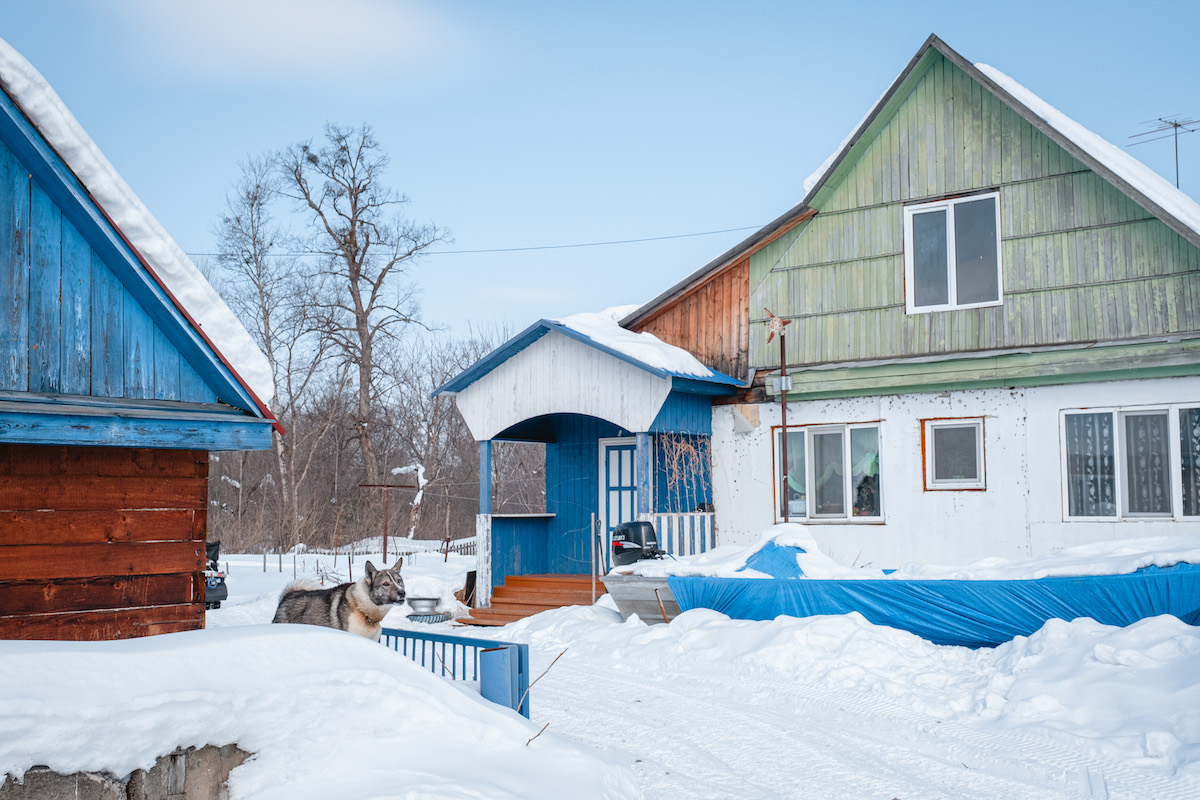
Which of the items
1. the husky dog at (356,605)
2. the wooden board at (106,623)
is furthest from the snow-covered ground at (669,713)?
the wooden board at (106,623)

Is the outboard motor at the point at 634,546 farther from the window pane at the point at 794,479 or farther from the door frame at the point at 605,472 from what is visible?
the door frame at the point at 605,472

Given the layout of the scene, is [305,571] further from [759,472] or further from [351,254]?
[351,254]

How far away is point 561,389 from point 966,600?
6.85 m

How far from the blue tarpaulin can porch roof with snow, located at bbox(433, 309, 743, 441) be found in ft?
10.3

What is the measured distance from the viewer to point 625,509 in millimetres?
16266

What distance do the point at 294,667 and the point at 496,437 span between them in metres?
11.3

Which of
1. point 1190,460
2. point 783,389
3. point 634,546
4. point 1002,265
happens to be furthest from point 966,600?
point 1002,265

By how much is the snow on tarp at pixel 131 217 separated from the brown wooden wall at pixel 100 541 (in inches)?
30.6

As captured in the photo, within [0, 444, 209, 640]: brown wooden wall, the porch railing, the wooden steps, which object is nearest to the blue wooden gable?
[0, 444, 209, 640]: brown wooden wall

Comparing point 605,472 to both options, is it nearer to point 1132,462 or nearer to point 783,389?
point 783,389

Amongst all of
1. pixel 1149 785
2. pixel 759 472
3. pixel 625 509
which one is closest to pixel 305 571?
pixel 625 509

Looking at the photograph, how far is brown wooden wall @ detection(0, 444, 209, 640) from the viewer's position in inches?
237

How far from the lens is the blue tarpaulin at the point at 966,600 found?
866cm

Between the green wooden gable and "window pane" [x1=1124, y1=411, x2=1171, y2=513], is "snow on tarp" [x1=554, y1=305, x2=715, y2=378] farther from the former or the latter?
"window pane" [x1=1124, y1=411, x2=1171, y2=513]
